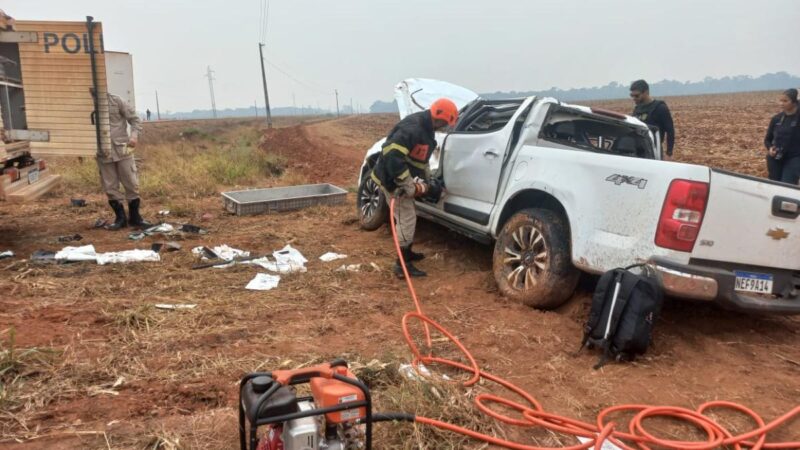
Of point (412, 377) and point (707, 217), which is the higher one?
point (707, 217)

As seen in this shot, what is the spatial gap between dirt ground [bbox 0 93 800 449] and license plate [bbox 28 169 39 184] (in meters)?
0.89

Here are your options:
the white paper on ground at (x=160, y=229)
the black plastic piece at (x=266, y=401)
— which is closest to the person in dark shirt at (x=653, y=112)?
the black plastic piece at (x=266, y=401)

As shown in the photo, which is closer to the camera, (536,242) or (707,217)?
(707,217)

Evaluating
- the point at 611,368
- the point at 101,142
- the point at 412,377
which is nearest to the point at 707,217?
the point at 611,368

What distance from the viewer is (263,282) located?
5.20 m

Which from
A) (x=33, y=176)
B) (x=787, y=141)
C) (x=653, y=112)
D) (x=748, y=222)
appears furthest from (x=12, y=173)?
(x=787, y=141)

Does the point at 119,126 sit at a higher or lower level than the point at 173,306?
higher

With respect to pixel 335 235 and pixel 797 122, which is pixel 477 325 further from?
A: pixel 797 122

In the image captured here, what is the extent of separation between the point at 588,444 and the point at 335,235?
16.6ft

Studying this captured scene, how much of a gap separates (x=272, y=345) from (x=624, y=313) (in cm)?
240

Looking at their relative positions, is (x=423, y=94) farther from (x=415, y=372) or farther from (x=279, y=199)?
(x=415, y=372)

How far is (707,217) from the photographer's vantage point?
11.3ft

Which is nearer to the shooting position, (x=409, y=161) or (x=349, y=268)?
(x=409, y=161)

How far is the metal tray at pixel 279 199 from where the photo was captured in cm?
843
